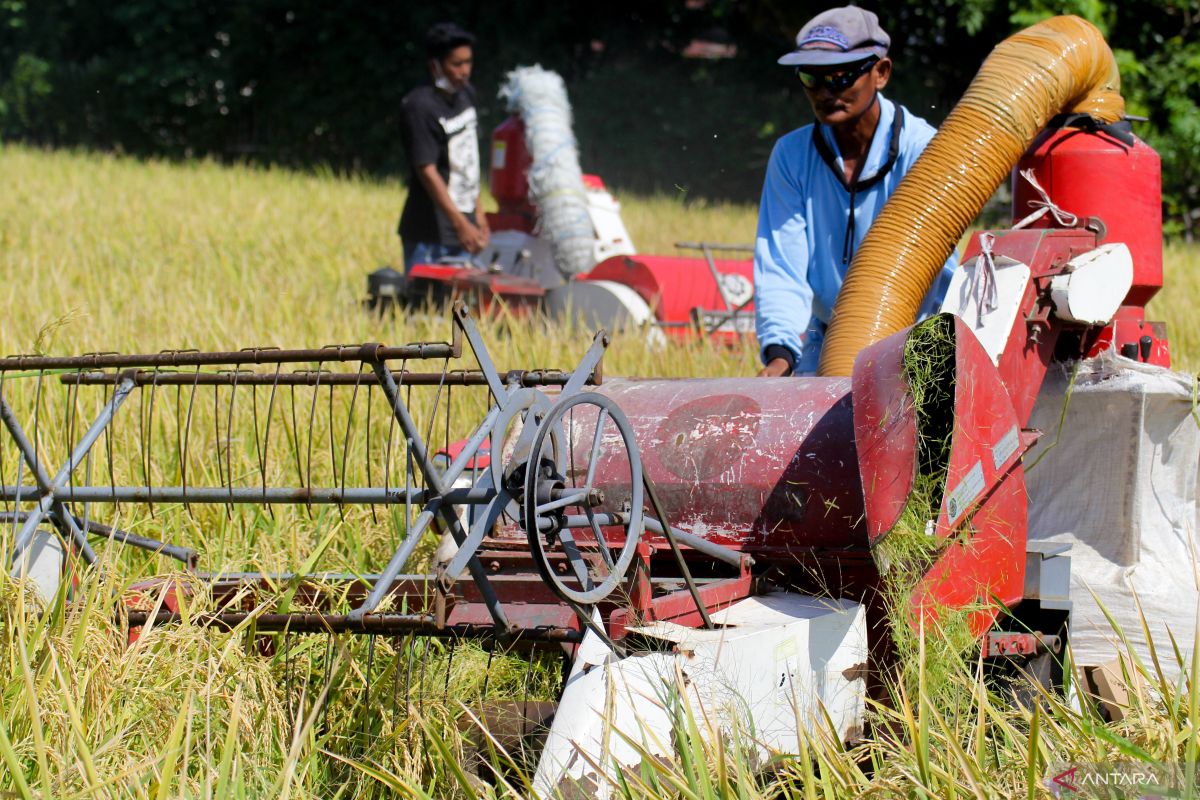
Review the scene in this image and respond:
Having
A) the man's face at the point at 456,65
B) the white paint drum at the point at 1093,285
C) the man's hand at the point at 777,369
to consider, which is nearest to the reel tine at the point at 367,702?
the man's hand at the point at 777,369

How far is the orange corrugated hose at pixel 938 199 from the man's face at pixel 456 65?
453cm

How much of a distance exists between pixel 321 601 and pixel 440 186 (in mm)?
4866

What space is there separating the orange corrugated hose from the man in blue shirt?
0.20 meters

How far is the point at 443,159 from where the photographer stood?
8.09 meters

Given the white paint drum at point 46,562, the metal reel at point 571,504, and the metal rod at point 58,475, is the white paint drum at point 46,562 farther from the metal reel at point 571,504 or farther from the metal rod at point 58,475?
the metal reel at point 571,504

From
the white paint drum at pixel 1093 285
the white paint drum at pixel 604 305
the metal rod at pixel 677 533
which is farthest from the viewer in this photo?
the white paint drum at pixel 604 305

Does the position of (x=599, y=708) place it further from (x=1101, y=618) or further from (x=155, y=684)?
(x=1101, y=618)

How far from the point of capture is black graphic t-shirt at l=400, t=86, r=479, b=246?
7859 millimetres

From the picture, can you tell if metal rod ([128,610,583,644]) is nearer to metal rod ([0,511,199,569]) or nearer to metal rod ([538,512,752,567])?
metal rod ([538,512,752,567])

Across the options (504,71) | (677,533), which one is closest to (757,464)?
(677,533)

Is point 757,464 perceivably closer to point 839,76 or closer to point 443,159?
point 839,76

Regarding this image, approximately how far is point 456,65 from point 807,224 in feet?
13.8

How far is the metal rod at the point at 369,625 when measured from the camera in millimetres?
2760

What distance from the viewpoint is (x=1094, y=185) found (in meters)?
3.96
